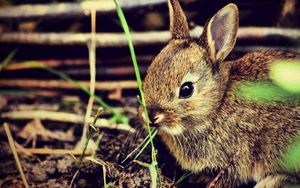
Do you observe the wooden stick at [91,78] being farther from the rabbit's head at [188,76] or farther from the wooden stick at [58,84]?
the rabbit's head at [188,76]

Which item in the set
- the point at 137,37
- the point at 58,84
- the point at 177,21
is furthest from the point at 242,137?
the point at 58,84

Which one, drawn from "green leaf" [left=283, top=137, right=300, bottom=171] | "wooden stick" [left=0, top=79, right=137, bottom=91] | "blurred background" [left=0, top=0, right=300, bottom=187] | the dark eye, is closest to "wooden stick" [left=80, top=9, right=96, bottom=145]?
"blurred background" [left=0, top=0, right=300, bottom=187]

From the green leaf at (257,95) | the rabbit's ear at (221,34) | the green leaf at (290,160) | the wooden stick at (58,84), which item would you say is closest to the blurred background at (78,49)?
the wooden stick at (58,84)

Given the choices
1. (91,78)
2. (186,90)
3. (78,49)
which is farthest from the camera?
(78,49)

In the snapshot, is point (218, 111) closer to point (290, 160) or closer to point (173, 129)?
Result: point (173, 129)

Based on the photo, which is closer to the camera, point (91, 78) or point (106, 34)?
point (91, 78)

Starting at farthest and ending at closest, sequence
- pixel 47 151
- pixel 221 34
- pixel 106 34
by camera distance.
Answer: pixel 106 34, pixel 47 151, pixel 221 34

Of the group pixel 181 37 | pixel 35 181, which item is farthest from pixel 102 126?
pixel 181 37

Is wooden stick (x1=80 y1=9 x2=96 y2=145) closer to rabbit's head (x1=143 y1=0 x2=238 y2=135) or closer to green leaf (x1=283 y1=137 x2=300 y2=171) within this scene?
rabbit's head (x1=143 y1=0 x2=238 y2=135)
